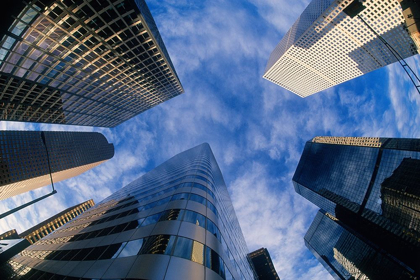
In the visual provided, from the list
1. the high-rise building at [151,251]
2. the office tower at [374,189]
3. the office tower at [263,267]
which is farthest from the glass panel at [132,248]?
the office tower at [263,267]

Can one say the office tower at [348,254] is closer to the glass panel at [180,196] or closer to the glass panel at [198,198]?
the glass panel at [198,198]

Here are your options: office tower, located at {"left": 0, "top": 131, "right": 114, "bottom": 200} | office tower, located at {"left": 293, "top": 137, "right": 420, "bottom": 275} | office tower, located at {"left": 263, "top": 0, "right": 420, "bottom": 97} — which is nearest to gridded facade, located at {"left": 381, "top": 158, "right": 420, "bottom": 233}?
office tower, located at {"left": 293, "top": 137, "right": 420, "bottom": 275}

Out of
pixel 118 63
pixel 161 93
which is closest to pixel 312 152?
pixel 161 93

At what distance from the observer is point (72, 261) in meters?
16.1

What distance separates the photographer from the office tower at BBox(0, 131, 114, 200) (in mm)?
123875

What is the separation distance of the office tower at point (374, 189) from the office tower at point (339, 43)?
54054 millimetres

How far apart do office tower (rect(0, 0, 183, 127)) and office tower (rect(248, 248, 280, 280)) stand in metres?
157

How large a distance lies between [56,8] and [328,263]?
20284cm

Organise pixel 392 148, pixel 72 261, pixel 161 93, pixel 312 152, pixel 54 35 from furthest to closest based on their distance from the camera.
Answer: pixel 312 152
pixel 392 148
pixel 161 93
pixel 54 35
pixel 72 261

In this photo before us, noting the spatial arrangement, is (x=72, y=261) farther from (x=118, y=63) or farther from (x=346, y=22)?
(x=346, y=22)

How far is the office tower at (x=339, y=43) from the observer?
10244 centimetres

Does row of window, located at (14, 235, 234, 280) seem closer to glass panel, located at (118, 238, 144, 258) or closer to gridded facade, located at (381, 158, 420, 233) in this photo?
glass panel, located at (118, 238, 144, 258)

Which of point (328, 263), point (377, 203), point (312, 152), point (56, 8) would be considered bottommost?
point (328, 263)

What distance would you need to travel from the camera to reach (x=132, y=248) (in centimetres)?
1407
